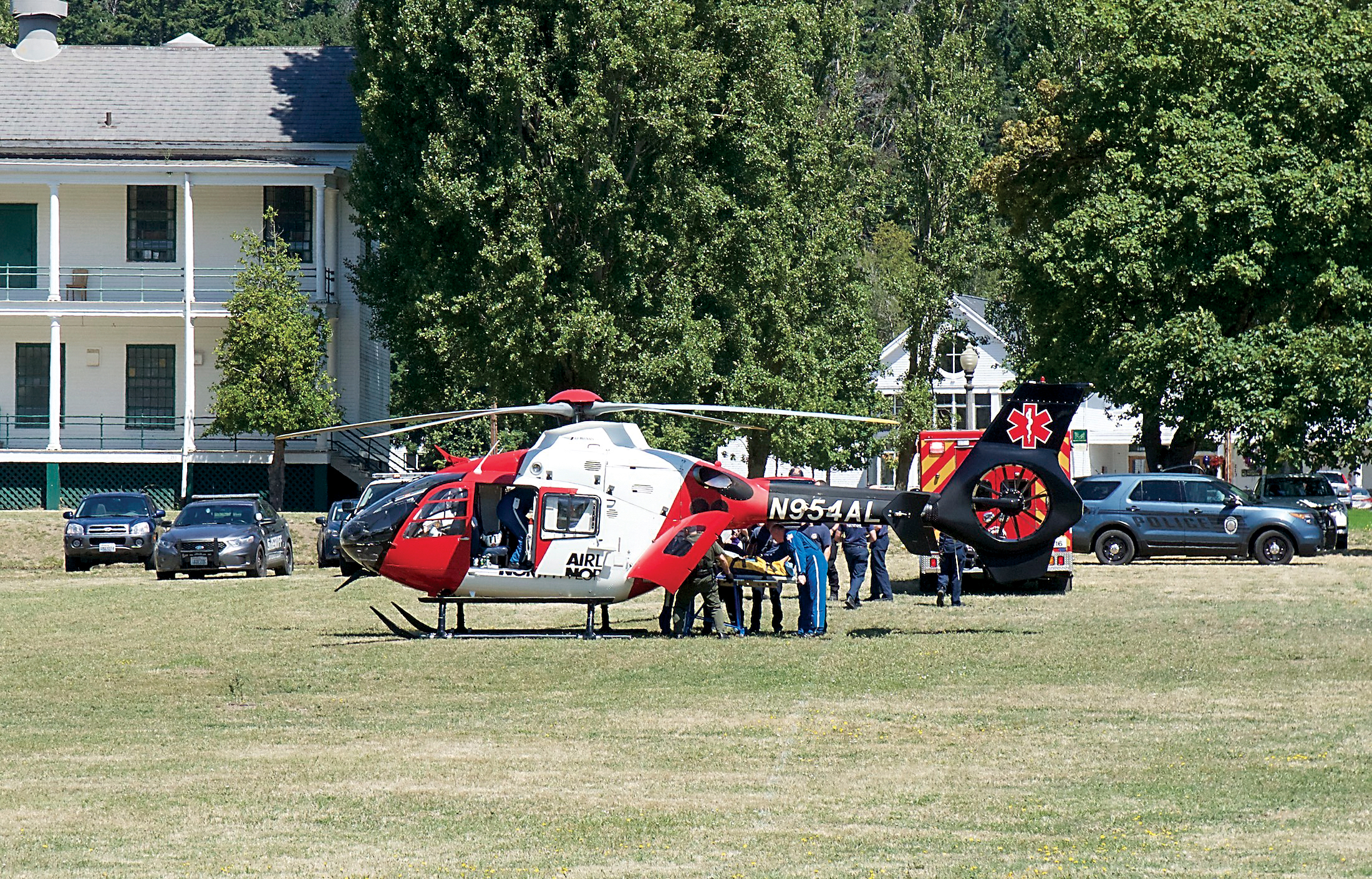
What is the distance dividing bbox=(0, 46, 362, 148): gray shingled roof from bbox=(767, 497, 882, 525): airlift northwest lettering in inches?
1142

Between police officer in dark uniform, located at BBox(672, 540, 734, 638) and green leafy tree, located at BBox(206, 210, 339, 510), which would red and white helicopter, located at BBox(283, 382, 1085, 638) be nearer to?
police officer in dark uniform, located at BBox(672, 540, 734, 638)

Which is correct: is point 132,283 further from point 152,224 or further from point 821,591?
point 821,591

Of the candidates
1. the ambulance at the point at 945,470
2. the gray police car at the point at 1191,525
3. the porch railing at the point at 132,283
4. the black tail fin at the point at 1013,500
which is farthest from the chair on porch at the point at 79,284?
the black tail fin at the point at 1013,500

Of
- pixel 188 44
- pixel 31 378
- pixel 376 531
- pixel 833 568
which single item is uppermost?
pixel 188 44

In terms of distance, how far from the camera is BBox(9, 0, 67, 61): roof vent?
49.0 metres

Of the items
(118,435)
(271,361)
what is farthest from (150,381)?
(271,361)

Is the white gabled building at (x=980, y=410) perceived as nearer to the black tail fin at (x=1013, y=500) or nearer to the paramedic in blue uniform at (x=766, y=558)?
the paramedic in blue uniform at (x=766, y=558)

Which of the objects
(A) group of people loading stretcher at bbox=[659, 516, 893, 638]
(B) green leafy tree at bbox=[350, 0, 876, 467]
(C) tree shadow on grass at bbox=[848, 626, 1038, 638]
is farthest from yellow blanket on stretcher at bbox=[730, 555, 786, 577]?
(B) green leafy tree at bbox=[350, 0, 876, 467]

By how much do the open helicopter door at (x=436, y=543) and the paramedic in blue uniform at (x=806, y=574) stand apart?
398 cm

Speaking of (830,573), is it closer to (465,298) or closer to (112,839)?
(465,298)

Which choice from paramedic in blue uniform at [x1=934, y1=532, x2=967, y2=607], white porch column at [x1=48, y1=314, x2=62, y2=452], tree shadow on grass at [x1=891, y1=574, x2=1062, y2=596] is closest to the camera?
paramedic in blue uniform at [x1=934, y1=532, x2=967, y2=607]

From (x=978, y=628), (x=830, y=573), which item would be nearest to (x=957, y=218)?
(x=830, y=573)

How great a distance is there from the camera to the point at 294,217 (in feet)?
150

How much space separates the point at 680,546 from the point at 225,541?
14122mm
